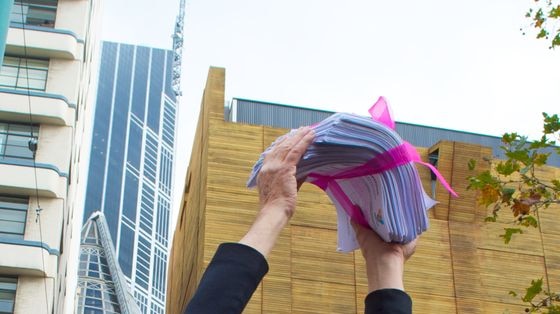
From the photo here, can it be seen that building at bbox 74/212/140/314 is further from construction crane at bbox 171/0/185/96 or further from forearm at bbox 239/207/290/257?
construction crane at bbox 171/0/185/96

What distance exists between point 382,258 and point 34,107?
23882 mm

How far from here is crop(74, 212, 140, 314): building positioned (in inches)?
2758

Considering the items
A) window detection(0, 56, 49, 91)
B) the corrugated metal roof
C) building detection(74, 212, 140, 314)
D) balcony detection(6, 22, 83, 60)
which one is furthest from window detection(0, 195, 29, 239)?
building detection(74, 212, 140, 314)

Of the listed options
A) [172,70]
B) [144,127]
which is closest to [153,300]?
[144,127]

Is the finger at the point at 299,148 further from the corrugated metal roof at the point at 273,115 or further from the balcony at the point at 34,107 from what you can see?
the balcony at the point at 34,107

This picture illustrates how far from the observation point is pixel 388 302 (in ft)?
9.09

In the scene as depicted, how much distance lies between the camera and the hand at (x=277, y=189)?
247cm

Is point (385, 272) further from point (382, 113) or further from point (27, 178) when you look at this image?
point (27, 178)

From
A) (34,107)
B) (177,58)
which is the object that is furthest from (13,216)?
(177,58)

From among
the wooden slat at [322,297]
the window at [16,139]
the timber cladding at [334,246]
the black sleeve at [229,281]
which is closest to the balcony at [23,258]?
the window at [16,139]

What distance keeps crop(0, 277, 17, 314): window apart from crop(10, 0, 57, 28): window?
7898mm

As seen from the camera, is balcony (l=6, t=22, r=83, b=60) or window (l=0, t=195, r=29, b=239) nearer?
window (l=0, t=195, r=29, b=239)

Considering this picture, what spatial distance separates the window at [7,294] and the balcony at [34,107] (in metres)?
4.49

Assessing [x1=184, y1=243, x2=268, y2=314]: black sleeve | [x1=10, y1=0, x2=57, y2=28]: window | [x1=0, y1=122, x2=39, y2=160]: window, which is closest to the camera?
[x1=184, y1=243, x2=268, y2=314]: black sleeve
